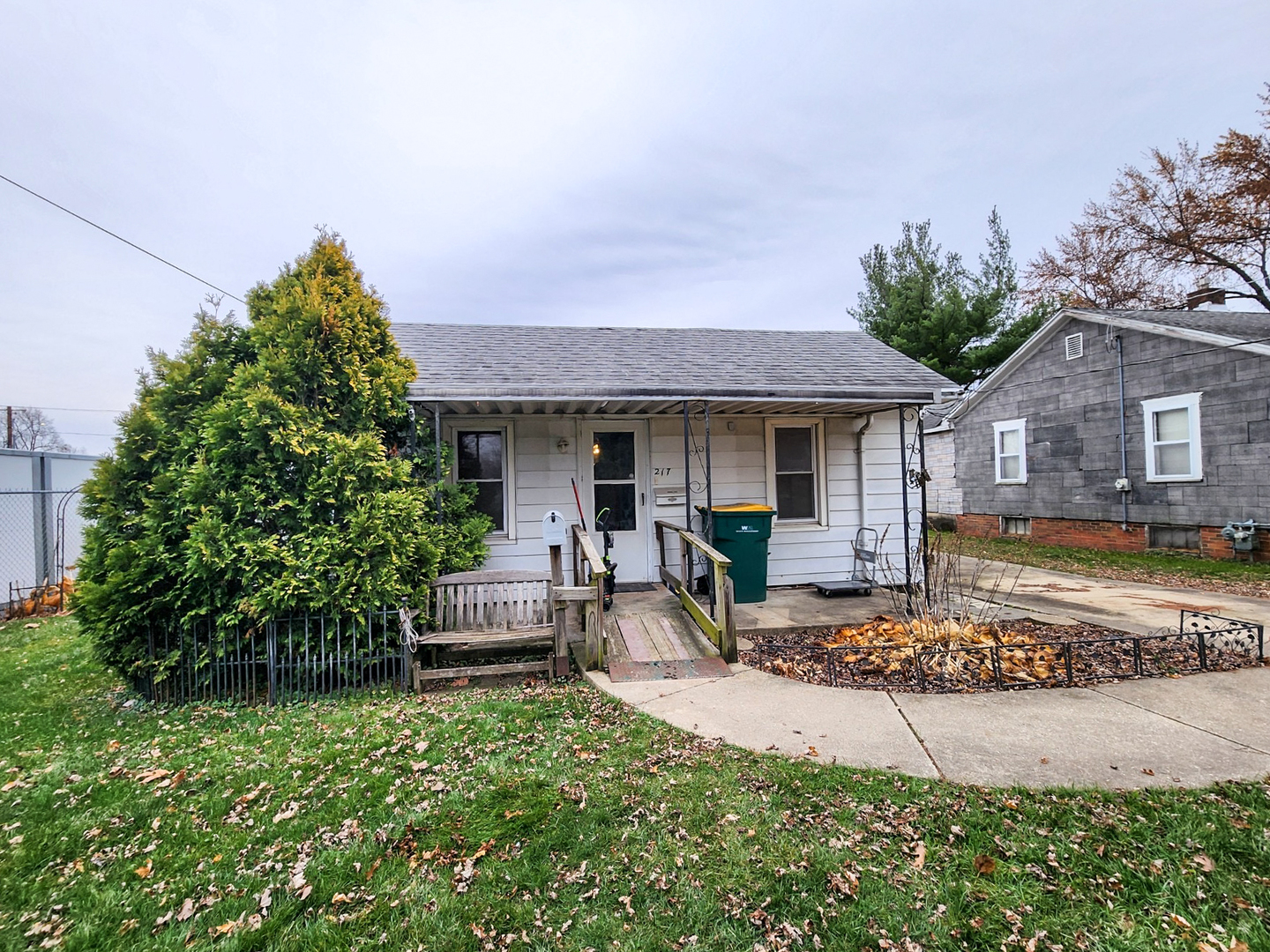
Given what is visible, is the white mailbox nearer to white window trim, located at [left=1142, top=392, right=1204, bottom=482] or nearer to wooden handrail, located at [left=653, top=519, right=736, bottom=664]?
wooden handrail, located at [left=653, top=519, right=736, bottom=664]

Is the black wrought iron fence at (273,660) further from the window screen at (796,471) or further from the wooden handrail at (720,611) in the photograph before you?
the window screen at (796,471)

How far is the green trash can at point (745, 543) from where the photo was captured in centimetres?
633

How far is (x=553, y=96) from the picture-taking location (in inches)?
356

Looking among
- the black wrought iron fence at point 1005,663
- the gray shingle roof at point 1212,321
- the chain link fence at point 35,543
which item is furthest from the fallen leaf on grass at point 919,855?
the gray shingle roof at point 1212,321

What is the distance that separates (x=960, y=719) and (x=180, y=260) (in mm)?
12318

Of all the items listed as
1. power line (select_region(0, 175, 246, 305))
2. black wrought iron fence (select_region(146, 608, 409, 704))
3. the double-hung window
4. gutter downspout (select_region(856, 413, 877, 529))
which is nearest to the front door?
the double-hung window

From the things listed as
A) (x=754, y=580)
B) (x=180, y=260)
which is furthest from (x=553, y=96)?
(x=754, y=580)

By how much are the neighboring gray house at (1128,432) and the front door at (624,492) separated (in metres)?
10.2

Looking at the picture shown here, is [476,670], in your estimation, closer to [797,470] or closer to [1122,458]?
[797,470]

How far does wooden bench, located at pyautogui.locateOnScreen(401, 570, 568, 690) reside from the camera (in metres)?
4.39

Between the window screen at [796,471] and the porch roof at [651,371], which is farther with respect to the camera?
the window screen at [796,471]

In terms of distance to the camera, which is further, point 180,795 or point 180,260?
point 180,260

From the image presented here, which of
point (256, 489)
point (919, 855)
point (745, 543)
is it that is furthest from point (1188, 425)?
point (256, 489)

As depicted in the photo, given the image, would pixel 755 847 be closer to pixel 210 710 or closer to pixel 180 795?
pixel 180 795
